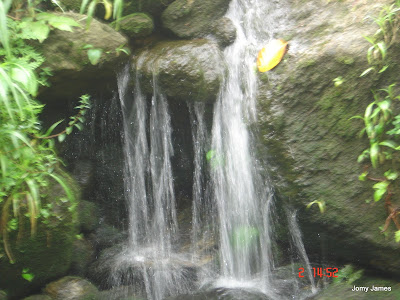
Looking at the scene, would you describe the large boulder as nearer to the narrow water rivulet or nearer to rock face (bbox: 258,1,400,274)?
the narrow water rivulet

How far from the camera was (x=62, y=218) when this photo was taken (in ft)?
10.1

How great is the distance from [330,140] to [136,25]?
7.82 ft

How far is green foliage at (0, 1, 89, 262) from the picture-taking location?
102 inches

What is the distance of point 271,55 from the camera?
12.4 feet

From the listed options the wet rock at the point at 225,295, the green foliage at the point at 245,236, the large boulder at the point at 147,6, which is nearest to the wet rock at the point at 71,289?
the wet rock at the point at 225,295

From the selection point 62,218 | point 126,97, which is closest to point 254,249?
point 62,218

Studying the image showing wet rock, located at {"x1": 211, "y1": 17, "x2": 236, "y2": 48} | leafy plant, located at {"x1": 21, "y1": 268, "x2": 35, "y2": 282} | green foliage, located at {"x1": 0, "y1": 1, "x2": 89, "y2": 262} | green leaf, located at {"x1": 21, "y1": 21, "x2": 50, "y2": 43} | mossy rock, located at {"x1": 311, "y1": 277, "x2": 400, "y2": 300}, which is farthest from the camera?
wet rock, located at {"x1": 211, "y1": 17, "x2": 236, "y2": 48}

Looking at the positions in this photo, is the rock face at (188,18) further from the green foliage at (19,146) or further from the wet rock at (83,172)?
the wet rock at (83,172)

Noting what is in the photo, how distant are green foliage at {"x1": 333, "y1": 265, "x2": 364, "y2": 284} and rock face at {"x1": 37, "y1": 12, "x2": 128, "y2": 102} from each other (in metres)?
2.96

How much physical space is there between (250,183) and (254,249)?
26.8 inches

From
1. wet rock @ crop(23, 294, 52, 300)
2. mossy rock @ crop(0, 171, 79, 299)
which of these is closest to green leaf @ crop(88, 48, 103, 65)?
mossy rock @ crop(0, 171, 79, 299)

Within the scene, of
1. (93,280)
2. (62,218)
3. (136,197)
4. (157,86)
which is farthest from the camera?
(136,197)

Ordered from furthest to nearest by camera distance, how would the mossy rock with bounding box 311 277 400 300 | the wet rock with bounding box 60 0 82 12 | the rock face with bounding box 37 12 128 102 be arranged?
the wet rock with bounding box 60 0 82 12 → the rock face with bounding box 37 12 128 102 → the mossy rock with bounding box 311 277 400 300

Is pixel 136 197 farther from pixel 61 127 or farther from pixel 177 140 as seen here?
pixel 61 127
